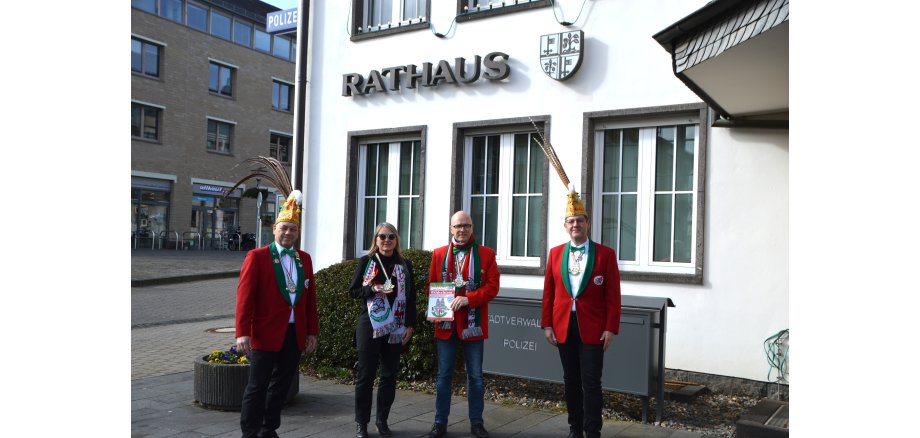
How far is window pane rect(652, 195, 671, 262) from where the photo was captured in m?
8.18

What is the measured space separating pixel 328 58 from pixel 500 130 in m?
3.06

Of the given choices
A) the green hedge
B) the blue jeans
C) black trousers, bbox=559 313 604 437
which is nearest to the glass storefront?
the green hedge

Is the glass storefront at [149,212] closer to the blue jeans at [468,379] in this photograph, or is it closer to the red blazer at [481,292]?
the red blazer at [481,292]

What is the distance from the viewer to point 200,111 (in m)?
37.0

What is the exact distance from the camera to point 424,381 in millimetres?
7926

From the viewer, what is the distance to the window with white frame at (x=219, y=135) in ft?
125

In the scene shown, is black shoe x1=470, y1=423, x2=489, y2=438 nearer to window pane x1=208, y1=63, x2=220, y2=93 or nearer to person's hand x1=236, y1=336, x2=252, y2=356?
person's hand x1=236, y1=336, x2=252, y2=356

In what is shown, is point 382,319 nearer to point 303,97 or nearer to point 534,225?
point 534,225

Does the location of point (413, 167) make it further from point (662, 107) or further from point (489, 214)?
point (662, 107)

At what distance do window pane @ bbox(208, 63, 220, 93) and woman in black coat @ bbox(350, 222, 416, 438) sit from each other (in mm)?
34725

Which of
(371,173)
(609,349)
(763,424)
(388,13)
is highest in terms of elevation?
(388,13)

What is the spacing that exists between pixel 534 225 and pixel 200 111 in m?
31.5

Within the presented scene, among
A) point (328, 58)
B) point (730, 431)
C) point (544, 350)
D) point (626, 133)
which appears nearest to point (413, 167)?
point (328, 58)

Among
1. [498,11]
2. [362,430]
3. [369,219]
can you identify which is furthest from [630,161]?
[362,430]
